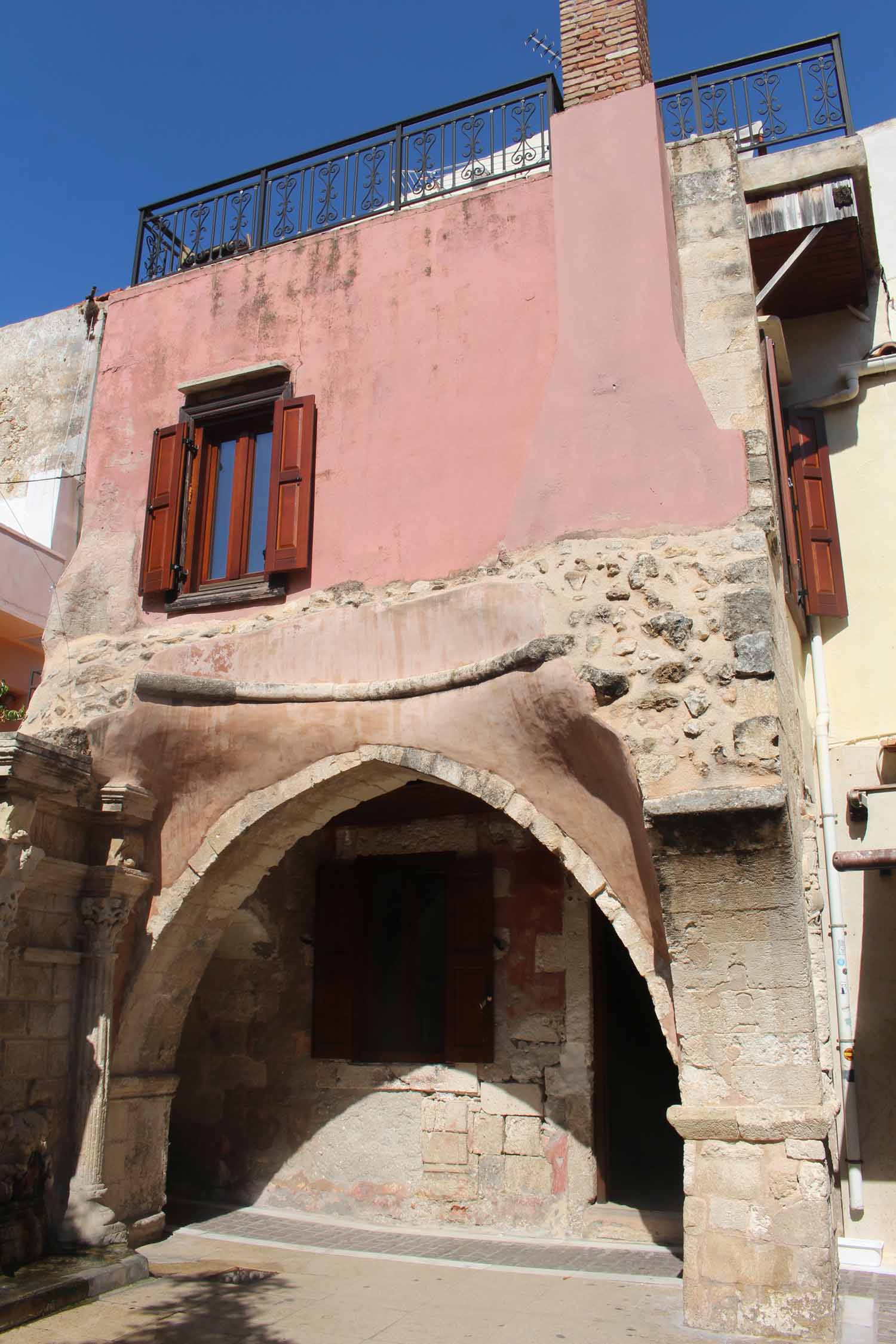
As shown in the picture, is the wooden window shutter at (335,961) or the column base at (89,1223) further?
the wooden window shutter at (335,961)

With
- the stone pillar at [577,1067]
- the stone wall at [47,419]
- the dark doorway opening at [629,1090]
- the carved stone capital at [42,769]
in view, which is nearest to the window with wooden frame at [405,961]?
the stone pillar at [577,1067]

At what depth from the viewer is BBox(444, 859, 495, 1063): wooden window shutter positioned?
24.8ft

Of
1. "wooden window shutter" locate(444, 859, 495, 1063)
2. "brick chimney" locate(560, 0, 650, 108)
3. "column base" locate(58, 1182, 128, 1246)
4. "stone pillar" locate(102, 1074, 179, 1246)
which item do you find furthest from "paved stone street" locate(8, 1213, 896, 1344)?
"brick chimney" locate(560, 0, 650, 108)

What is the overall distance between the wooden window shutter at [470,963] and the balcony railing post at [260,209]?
A: 188 inches

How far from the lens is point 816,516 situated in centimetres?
775

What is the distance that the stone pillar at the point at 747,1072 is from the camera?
15.8 feet

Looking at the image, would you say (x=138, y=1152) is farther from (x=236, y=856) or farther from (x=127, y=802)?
(x=127, y=802)

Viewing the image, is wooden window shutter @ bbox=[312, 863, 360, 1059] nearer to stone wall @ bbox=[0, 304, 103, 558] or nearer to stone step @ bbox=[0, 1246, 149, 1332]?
stone step @ bbox=[0, 1246, 149, 1332]

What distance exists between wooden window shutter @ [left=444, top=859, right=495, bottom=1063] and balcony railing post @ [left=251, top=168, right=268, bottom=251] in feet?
15.6

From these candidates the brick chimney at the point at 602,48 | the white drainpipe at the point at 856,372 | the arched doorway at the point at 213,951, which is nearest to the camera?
the arched doorway at the point at 213,951

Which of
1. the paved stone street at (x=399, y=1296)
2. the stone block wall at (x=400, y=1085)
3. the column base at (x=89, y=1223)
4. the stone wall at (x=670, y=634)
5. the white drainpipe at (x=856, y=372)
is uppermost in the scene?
the white drainpipe at (x=856, y=372)

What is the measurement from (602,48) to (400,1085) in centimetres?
715

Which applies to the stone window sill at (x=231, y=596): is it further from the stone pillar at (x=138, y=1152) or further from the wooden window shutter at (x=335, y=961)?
the stone pillar at (x=138, y=1152)

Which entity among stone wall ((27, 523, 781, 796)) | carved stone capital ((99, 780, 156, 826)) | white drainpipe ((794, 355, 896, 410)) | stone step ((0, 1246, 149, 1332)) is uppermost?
white drainpipe ((794, 355, 896, 410))
